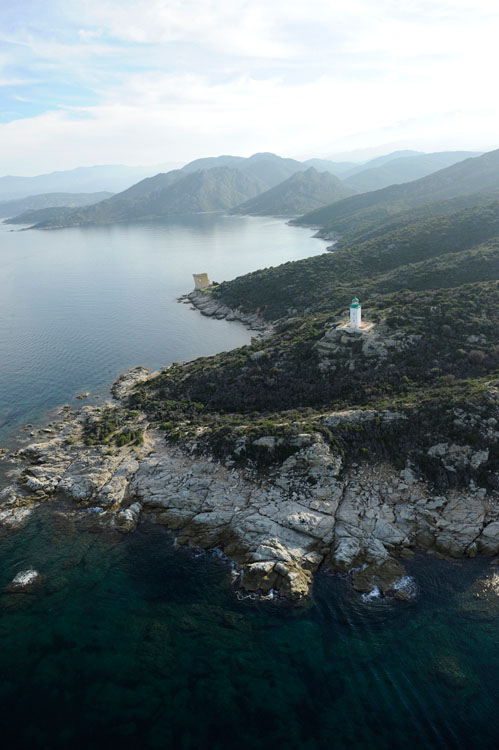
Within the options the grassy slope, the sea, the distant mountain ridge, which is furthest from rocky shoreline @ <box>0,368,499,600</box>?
the distant mountain ridge

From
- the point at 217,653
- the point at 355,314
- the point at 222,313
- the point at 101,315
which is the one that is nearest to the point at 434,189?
the point at 222,313

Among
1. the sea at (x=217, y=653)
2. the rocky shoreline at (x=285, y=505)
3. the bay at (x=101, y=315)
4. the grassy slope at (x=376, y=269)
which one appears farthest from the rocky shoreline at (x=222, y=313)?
the sea at (x=217, y=653)

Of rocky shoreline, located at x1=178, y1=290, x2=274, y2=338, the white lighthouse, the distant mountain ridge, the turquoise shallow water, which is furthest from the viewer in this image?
the distant mountain ridge

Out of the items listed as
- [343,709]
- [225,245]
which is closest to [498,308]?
[343,709]

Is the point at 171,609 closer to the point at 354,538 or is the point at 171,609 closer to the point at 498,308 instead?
the point at 354,538

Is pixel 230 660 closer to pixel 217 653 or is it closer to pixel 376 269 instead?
pixel 217 653

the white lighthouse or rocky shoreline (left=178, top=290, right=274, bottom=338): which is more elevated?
the white lighthouse

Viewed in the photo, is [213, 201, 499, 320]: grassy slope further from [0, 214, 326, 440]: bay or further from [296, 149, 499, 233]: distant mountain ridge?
[296, 149, 499, 233]: distant mountain ridge
